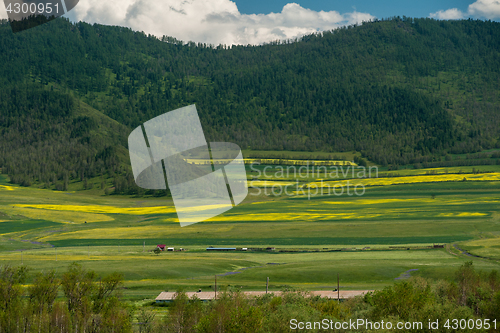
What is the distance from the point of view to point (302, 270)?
51562 millimetres

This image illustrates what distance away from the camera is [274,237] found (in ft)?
260

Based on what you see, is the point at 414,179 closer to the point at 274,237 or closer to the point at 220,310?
the point at 274,237

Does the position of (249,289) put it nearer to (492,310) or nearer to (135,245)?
(492,310)

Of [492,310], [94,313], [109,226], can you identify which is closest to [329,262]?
[492,310]

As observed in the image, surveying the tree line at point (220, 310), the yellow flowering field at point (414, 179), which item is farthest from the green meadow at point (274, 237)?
the tree line at point (220, 310)

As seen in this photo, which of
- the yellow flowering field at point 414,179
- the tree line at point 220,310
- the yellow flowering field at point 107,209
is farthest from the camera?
the yellow flowering field at point 414,179

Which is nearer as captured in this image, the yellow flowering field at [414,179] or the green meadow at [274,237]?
the green meadow at [274,237]

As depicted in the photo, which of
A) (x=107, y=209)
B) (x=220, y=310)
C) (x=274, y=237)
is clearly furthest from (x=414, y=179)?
(x=220, y=310)

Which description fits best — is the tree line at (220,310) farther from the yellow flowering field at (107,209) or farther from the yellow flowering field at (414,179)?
the yellow flowering field at (414,179)

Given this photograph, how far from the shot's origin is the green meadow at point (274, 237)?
5116 centimetres

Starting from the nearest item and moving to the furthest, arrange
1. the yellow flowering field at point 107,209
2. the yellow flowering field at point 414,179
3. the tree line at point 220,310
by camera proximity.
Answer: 1. the tree line at point 220,310
2. the yellow flowering field at point 107,209
3. the yellow flowering field at point 414,179

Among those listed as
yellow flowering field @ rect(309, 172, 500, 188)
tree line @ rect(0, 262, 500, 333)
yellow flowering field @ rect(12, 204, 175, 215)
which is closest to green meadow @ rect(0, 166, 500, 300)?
yellow flowering field @ rect(12, 204, 175, 215)

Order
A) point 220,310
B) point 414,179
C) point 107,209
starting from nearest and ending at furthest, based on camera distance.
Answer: point 220,310, point 107,209, point 414,179

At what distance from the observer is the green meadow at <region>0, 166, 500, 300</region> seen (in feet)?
168
